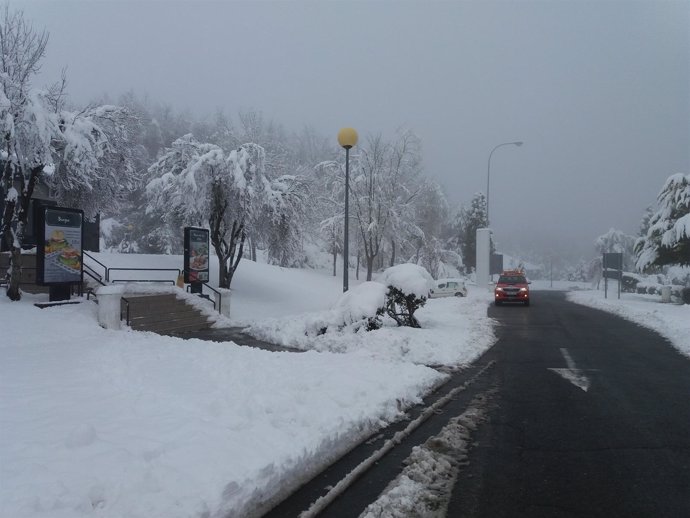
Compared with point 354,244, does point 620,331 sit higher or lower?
lower

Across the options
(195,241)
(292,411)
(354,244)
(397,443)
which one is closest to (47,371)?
(292,411)

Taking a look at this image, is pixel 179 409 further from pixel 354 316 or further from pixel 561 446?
pixel 354 316

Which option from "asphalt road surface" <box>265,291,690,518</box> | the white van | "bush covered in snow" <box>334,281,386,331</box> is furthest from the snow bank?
the white van

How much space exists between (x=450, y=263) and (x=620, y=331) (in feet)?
139

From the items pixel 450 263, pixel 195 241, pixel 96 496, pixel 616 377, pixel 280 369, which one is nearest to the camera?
pixel 96 496

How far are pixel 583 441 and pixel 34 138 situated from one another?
15.0 m

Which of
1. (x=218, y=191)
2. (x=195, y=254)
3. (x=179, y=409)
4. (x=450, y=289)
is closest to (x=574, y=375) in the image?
(x=179, y=409)

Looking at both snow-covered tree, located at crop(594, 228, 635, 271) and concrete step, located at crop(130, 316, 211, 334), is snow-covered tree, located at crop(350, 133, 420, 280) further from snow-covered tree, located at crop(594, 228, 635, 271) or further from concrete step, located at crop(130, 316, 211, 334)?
snow-covered tree, located at crop(594, 228, 635, 271)

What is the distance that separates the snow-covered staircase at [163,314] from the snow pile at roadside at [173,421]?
4.31m

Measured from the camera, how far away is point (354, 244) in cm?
4725

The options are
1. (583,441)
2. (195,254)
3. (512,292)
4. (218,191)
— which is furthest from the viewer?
(512,292)

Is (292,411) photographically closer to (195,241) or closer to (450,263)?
(195,241)

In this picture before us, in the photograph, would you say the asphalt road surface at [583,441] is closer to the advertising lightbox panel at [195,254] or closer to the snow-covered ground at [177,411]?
the snow-covered ground at [177,411]

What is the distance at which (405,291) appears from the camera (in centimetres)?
1495
